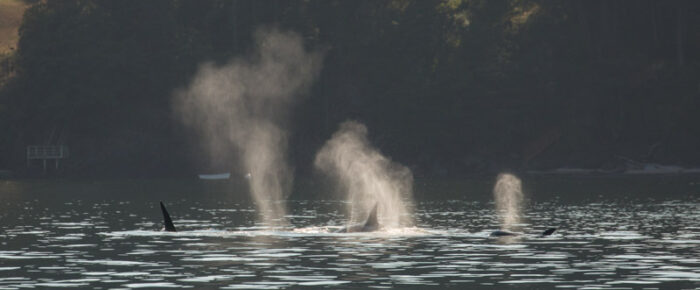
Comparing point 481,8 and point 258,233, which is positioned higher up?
point 481,8

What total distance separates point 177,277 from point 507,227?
83.9 feet

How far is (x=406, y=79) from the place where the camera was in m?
162

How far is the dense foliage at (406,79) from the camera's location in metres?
155

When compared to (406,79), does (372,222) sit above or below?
below

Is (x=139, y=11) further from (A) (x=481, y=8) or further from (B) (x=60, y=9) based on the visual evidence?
(A) (x=481, y=8)

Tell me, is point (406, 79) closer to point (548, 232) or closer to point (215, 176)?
point (215, 176)

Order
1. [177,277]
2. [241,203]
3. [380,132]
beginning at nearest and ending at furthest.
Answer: [177,277], [241,203], [380,132]

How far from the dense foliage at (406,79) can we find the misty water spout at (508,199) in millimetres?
12074

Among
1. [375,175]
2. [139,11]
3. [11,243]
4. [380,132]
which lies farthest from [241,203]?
[139,11]

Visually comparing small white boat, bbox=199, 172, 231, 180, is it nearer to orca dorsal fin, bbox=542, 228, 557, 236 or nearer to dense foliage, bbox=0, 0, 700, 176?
dense foliage, bbox=0, 0, 700, 176

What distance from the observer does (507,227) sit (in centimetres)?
5884

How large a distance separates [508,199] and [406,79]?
7168 centimetres

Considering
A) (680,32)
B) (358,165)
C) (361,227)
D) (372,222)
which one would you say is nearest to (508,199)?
(372,222)

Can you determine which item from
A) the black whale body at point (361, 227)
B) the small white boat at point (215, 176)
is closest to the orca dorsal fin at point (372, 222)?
the black whale body at point (361, 227)
